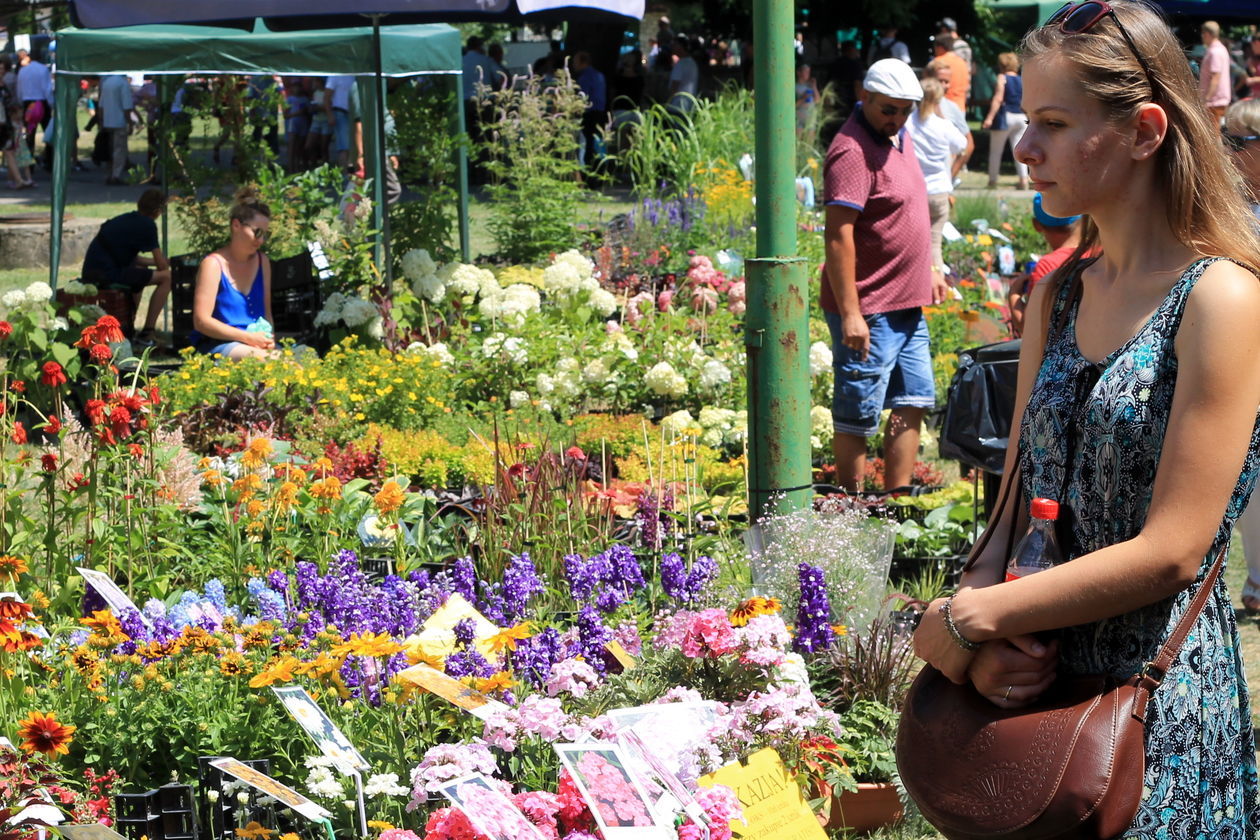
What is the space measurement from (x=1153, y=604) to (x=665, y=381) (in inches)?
195

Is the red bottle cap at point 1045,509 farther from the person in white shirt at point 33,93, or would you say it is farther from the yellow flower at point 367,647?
the person in white shirt at point 33,93

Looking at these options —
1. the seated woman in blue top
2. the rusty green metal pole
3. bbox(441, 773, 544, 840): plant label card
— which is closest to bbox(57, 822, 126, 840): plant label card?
bbox(441, 773, 544, 840): plant label card

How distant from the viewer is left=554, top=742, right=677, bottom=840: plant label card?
83.7 inches

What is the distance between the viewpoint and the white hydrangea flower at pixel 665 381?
21.7ft

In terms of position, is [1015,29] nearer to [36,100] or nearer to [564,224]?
[36,100]

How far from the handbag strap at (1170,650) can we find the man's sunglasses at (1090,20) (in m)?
0.60

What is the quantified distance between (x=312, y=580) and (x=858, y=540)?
1423mm

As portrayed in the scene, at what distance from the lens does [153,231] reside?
964cm

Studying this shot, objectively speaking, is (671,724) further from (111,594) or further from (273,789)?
(111,594)

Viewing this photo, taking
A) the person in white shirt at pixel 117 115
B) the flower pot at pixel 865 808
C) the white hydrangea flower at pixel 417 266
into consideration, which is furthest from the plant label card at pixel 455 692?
the person in white shirt at pixel 117 115

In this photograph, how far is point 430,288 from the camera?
828 centimetres

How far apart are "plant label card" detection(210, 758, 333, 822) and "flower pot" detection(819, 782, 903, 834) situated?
1.28 meters

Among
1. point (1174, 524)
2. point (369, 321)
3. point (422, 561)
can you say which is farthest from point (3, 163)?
point (1174, 524)

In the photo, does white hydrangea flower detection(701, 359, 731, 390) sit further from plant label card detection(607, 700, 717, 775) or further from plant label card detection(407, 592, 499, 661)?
plant label card detection(607, 700, 717, 775)
